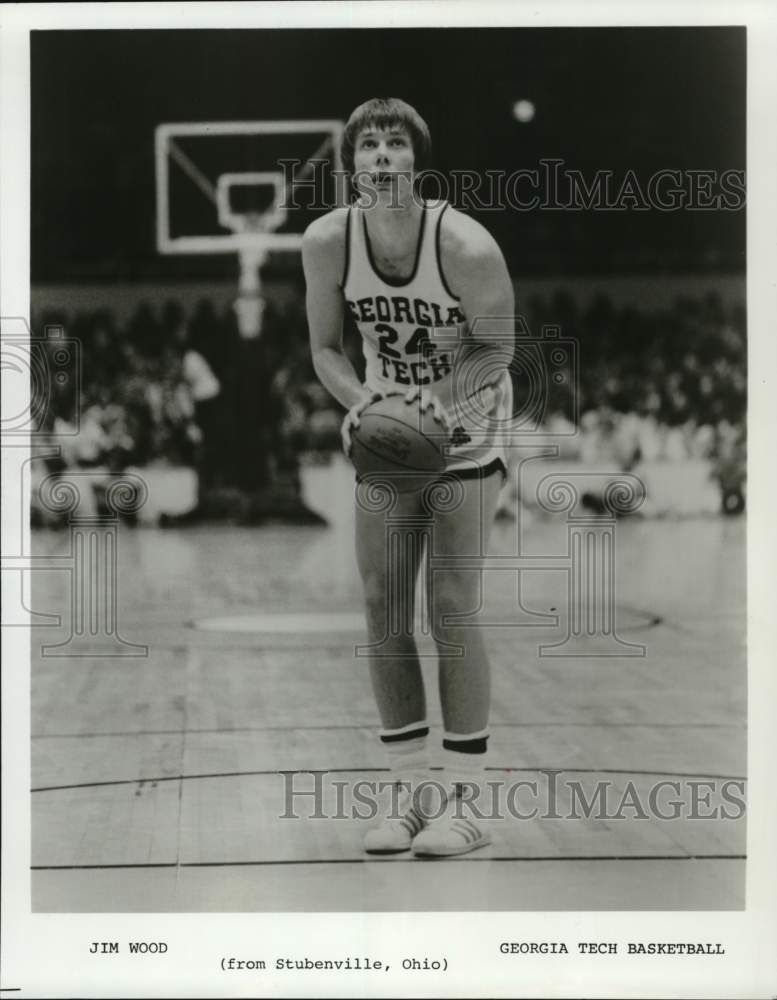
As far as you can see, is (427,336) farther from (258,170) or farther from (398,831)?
(398,831)

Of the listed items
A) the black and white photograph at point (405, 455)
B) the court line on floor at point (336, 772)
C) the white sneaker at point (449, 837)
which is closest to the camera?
the black and white photograph at point (405, 455)

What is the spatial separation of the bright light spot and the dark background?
0.02 meters

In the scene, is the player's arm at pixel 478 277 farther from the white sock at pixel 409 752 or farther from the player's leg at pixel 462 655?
the white sock at pixel 409 752

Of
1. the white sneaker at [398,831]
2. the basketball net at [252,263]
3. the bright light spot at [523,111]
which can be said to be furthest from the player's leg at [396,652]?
the bright light spot at [523,111]

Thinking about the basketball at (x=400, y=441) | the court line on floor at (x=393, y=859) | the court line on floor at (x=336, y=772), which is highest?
the basketball at (x=400, y=441)

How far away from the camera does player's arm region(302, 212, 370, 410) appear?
4219 millimetres

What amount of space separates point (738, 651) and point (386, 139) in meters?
4.38

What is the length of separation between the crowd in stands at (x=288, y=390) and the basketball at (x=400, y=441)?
9.8 inches

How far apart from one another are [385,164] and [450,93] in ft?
0.96

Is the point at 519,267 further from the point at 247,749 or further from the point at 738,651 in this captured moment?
the point at 738,651

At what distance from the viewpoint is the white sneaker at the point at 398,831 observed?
4184 millimetres

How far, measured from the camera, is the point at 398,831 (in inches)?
166

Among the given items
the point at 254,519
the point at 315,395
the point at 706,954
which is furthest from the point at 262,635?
the point at 254,519

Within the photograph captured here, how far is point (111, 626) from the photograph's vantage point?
4.89 meters
